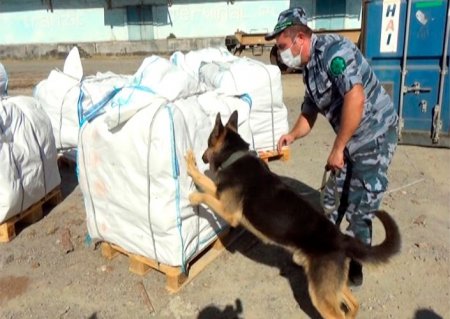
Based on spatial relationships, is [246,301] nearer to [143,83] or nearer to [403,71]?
[143,83]

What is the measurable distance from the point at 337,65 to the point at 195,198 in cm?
128

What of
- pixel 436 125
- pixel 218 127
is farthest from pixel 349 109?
pixel 436 125

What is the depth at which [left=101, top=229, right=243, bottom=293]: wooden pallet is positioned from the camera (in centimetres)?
295

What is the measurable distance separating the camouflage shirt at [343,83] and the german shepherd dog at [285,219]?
1.83 feet

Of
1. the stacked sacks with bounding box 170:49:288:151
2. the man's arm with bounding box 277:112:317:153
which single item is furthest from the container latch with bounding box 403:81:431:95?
the man's arm with bounding box 277:112:317:153

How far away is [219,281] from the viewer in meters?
3.11

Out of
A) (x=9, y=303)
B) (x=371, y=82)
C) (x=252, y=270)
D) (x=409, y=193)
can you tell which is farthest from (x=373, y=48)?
(x=9, y=303)

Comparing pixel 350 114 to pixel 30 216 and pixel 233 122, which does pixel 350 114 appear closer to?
pixel 233 122

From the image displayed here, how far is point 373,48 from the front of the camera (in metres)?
5.80

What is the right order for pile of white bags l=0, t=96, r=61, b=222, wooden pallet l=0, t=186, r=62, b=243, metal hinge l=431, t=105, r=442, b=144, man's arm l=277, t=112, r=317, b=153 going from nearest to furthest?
man's arm l=277, t=112, r=317, b=153
pile of white bags l=0, t=96, r=61, b=222
wooden pallet l=0, t=186, r=62, b=243
metal hinge l=431, t=105, r=442, b=144

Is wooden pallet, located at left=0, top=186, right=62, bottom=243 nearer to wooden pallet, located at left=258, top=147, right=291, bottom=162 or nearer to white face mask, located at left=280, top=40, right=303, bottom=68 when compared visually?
wooden pallet, located at left=258, top=147, right=291, bottom=162

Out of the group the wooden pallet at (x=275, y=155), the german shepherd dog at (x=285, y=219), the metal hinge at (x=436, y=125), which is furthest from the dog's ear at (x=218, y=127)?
the metal hinge at (x=436, y=125)

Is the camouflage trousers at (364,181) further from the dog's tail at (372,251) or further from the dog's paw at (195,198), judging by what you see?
the dog's paw at (195,198)

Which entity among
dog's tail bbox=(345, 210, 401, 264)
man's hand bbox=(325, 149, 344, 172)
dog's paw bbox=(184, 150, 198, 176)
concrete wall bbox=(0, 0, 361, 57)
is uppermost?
concrete wall bbox=(0, 0, 361, 57)
